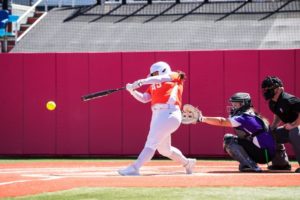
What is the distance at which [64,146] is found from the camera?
55.3ft

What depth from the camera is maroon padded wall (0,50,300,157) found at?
16.0 meters

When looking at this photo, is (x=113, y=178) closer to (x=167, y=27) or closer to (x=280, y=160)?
(x=280, y=160)

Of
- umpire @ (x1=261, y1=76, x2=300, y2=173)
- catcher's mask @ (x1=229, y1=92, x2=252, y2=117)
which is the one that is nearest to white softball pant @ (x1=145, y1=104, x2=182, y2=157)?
catcher's mask @ (x1=229, y1=92, x2=252, y2=117)

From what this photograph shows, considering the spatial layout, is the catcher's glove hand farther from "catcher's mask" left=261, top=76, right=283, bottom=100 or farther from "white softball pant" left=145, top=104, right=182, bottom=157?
"catcher's mask" left=261, top=76, right=283, bottom=100

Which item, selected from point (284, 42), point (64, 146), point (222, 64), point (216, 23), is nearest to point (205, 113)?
point (222, 64)

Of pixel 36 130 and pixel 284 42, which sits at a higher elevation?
pixel 284 42

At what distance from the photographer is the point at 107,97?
16688mm

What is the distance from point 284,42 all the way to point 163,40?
3623mm

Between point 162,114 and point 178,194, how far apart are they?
9.36 feet

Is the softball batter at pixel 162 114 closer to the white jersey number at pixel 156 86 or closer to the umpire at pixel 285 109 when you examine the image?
the white jersey number at pixel 156 86

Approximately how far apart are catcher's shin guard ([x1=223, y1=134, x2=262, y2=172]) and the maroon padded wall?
3909 millimetres

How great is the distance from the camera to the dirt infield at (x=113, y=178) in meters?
9.65

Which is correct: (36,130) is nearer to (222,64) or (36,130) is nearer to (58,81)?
(58,81)

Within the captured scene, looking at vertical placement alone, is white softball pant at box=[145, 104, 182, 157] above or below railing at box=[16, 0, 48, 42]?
below
